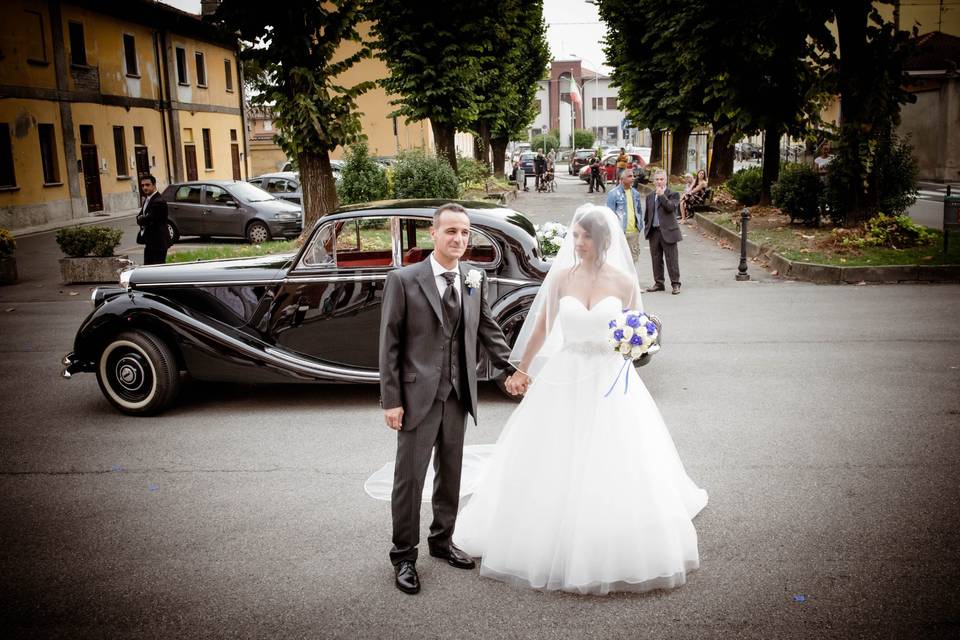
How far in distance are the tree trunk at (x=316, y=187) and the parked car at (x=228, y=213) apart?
173 inches

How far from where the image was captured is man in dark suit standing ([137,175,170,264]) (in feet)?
41.3

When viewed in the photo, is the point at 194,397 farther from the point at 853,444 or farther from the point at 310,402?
the point at 853,444

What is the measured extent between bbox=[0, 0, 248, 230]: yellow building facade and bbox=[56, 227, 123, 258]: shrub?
837cm

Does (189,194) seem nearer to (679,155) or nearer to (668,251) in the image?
(668,251)

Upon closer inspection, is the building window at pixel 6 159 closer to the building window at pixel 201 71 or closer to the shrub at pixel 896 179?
the building window at pixel 201 71

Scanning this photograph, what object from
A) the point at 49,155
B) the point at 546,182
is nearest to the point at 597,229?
the point at 49,155

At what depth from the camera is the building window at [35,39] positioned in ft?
89.8

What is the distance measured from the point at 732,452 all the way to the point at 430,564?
2699 millimetres

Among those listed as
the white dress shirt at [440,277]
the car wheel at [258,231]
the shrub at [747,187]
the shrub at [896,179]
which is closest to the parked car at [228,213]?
the car wheel at [258,231]

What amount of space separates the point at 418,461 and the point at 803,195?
15860 mm

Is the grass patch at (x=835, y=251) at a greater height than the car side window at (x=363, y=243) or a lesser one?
lesser

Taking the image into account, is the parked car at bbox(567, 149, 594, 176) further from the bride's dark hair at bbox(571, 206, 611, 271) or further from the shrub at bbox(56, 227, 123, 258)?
the bride's dark hair at bbox(571, 206, 611, 271)

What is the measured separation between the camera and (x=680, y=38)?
81.5 ft

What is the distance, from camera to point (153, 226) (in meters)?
12.7
